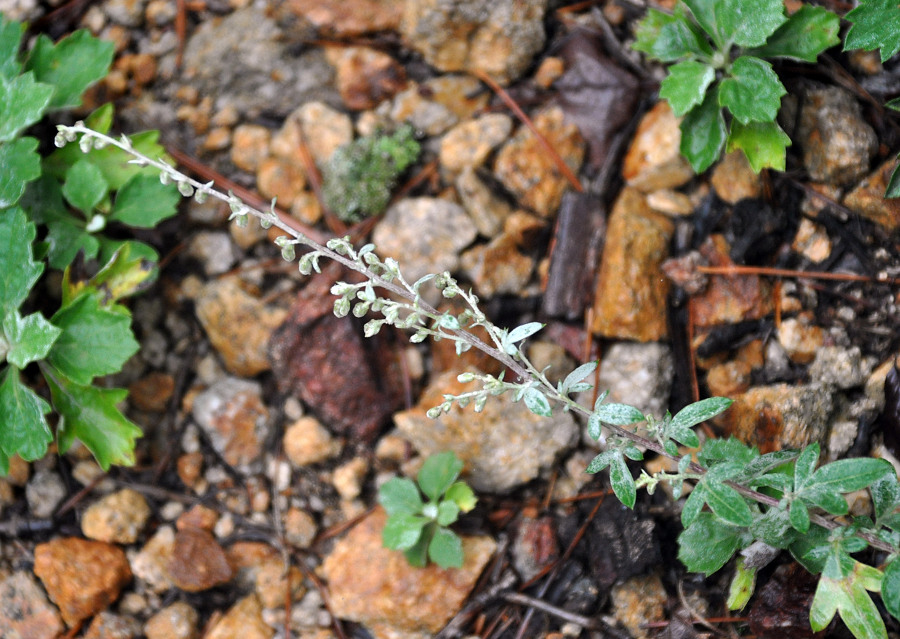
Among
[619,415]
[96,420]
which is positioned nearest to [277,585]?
[96,420]

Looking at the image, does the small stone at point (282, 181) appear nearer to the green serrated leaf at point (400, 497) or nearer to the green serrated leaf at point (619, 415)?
the green serrated leaf at point (400, 497)

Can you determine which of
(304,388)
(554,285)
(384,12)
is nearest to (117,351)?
(304,388)

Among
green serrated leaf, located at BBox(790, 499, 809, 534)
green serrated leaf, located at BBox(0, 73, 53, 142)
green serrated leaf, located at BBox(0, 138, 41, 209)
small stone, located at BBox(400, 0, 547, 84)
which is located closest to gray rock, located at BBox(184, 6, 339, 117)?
small stone, located at BBox(400, 0, 547, 84)

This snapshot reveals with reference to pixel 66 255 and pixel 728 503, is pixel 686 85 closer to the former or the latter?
pixel 728 503

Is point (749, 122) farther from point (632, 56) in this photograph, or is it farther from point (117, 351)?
point (117, 351)

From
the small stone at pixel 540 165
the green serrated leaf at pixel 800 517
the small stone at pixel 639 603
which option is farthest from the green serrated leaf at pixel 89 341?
the green serrated leaf at pixel 800 517

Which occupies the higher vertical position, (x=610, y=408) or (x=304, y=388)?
(x=610, y=408)
